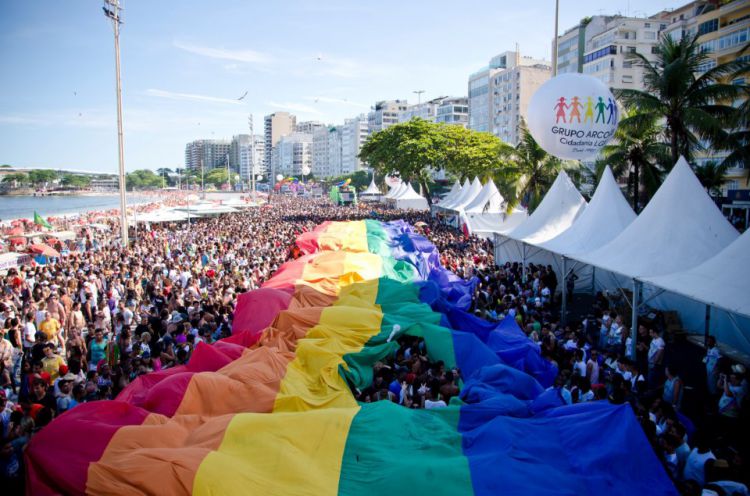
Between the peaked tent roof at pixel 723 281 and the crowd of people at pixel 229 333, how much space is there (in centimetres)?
110

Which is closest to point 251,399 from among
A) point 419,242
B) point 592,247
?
point 592,247

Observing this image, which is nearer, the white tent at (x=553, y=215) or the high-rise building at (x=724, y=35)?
the white tent at (x=553, y=215)

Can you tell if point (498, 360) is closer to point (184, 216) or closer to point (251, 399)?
point (251, 399)

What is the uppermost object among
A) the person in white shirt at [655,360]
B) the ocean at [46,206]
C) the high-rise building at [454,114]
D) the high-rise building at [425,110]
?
the high-rise building at [425,110]

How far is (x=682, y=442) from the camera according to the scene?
579 cm

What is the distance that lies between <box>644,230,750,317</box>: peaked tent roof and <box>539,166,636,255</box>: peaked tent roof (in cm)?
384

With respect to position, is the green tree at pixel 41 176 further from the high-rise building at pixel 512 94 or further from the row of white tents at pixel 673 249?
the row of white tents at pixel 673 249

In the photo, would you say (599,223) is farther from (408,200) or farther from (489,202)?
(408,200)

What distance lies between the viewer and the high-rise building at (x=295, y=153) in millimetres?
184000

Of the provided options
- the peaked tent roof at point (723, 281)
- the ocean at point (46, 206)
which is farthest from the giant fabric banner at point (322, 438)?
the ocean at point (46, 206)

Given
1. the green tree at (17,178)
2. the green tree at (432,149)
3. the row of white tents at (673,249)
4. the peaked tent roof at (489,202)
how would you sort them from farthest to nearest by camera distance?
the green tree at (17,178) → the green tree at (432,149) → the peaked tent roof at (489,202) → the row of white tents at (673,249)

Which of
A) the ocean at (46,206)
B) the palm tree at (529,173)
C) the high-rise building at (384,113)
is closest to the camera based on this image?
the palm tree at (529,173)

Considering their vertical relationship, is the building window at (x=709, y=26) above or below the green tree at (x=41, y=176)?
above

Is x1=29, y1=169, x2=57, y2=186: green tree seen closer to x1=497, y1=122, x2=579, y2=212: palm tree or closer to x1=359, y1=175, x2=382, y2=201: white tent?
x1=359, y1=175, x2=382, y2=201: white tent
